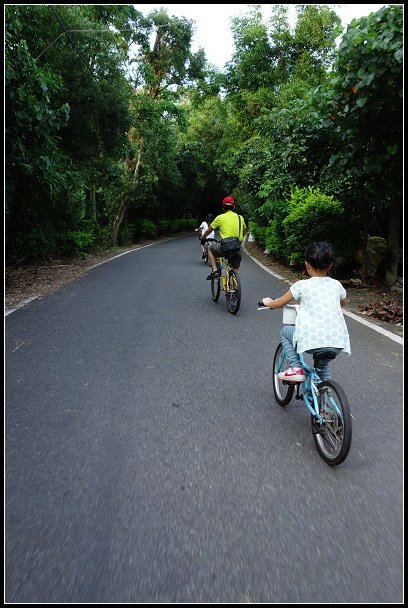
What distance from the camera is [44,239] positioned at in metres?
13.9

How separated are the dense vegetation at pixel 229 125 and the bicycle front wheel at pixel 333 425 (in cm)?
509

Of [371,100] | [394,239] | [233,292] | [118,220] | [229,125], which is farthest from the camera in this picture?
[229,125]

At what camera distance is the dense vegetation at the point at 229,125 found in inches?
317

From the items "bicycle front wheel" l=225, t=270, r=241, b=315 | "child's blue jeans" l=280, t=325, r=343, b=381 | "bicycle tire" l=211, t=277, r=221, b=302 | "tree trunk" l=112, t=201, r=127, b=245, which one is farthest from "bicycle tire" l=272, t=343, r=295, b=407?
"tree trunk" l=112, t=201, r=127, b=245

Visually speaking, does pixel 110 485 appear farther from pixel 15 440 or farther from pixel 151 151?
pixel 151 151

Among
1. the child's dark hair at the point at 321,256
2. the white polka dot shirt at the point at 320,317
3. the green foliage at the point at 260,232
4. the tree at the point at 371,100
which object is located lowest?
the green foliage at the point at 260,232

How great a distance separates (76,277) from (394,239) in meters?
8.40

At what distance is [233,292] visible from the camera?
8586 millimetres

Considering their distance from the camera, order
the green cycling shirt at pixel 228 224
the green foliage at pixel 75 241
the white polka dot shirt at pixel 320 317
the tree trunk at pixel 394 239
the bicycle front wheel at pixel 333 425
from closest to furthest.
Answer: the bicycle front wheel at pixel 333 425 < the white polka dot shirt at pixel 320 317 < the green cycling shirt at pixel 228 224 < the tree trunk at pixel 394 239 < the green foliage at pixel 75 241

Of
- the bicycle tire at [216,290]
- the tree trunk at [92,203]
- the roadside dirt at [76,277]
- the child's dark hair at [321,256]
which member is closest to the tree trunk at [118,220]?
the tree trunk at [92,203]

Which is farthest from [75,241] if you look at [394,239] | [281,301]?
[281,301]

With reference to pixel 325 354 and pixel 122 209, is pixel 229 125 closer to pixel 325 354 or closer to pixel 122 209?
pixel 122 209

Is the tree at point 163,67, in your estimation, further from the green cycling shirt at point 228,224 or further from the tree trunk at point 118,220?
the green cycling shirt at point 228,224

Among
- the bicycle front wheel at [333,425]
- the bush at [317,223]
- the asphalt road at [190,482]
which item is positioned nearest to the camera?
the asphalt road at [190,482]
